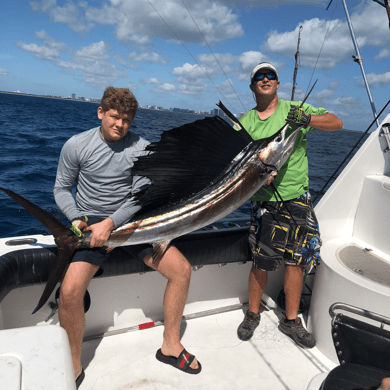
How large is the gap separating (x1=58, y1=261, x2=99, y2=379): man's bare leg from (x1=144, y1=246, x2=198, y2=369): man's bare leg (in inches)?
13.3

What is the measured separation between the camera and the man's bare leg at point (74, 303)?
150 centimetres

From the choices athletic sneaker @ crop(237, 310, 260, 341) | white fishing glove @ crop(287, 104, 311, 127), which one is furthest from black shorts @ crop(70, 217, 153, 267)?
white fishing glove @ crop(287, 104, 311, 127)

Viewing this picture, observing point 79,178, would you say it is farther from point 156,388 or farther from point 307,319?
point 307,319

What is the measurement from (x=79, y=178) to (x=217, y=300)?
123 cm

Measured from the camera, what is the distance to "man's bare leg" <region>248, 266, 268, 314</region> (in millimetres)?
2051

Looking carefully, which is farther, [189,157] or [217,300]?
[217,300]

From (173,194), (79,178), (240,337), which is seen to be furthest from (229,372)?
(79,178)

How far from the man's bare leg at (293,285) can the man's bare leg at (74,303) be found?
43.0 inches

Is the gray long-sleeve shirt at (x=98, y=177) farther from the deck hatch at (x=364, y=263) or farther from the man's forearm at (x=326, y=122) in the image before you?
the deck hatch at (x=364, y=263)

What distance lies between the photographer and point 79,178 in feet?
5.62

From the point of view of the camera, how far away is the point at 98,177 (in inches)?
65.9

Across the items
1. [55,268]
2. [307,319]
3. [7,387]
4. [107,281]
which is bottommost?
[307,319]

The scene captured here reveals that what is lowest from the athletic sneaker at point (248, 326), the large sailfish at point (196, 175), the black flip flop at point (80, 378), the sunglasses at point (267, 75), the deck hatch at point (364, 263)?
the black flip flop at point (80, 378)

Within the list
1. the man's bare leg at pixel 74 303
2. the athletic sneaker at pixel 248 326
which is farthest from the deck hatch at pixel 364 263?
the man's bare leg at pixel 74 303
